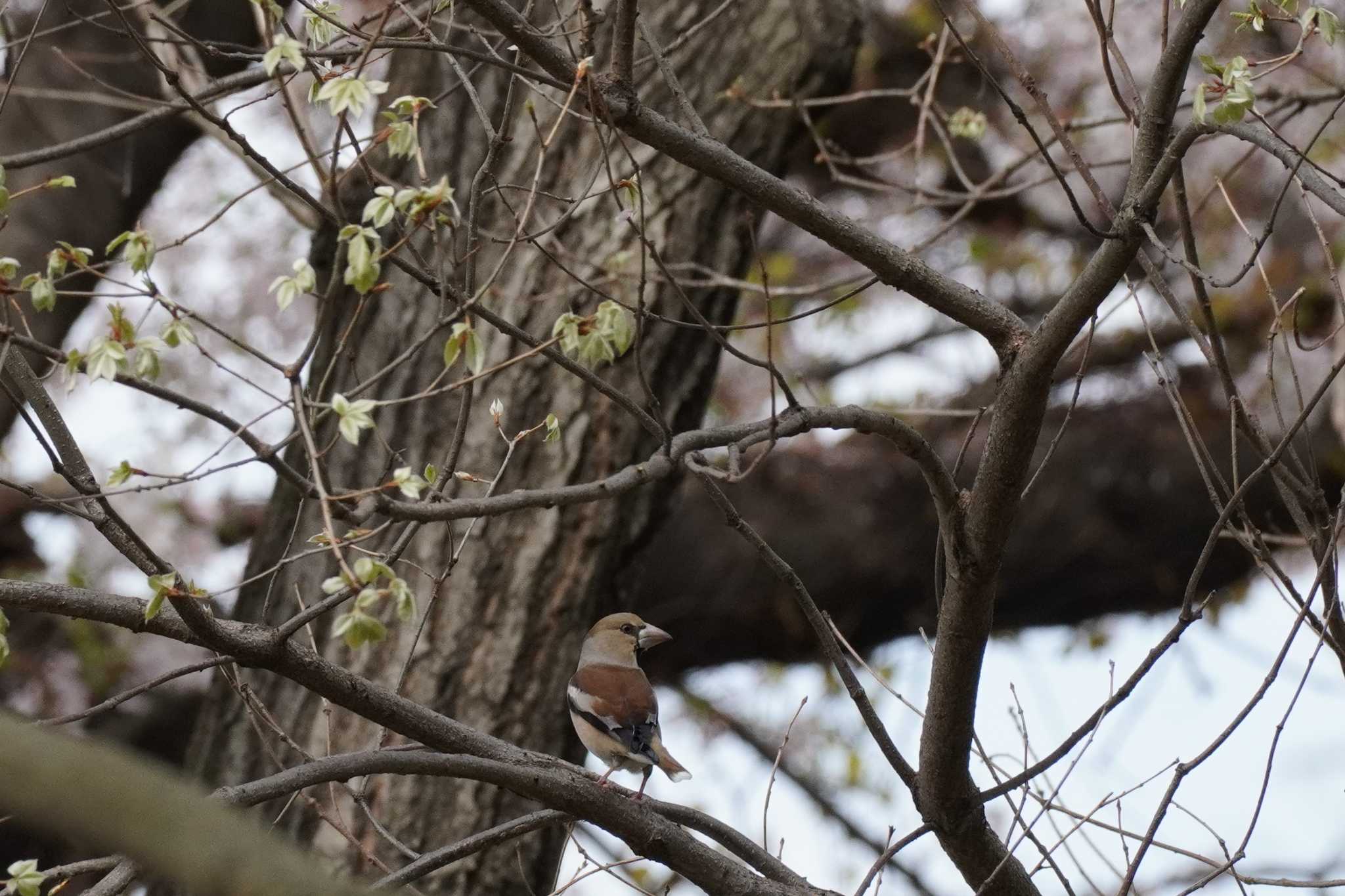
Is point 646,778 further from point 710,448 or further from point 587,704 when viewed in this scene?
point 710,448

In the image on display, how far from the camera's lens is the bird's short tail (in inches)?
129

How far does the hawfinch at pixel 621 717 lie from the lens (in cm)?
332

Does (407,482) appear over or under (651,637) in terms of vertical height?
under

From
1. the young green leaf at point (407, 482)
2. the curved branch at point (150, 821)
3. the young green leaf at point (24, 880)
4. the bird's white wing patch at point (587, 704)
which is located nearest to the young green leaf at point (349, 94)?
the young green leaf at point (407, 482)

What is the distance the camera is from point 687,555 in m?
6.62

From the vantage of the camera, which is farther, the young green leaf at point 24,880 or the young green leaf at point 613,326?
the young green leaf at point 613,326

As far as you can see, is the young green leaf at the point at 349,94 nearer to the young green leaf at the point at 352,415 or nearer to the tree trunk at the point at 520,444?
the young green leaf at the point at 352,415

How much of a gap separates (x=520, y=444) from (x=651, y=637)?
0.85 m

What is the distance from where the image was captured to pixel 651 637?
157 inches

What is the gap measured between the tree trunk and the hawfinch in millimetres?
505

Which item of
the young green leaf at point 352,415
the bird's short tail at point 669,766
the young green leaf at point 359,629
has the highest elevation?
the bird's short tail at point 669,766

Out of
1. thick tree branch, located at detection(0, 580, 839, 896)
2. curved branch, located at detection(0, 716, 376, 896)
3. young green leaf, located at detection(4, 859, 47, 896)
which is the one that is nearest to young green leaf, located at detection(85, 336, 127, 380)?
thick tree branch, located at detection(0, 580, 839, 896)

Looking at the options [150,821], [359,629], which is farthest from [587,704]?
[150,821]

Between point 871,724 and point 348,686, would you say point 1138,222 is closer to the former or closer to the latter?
point 871,724
